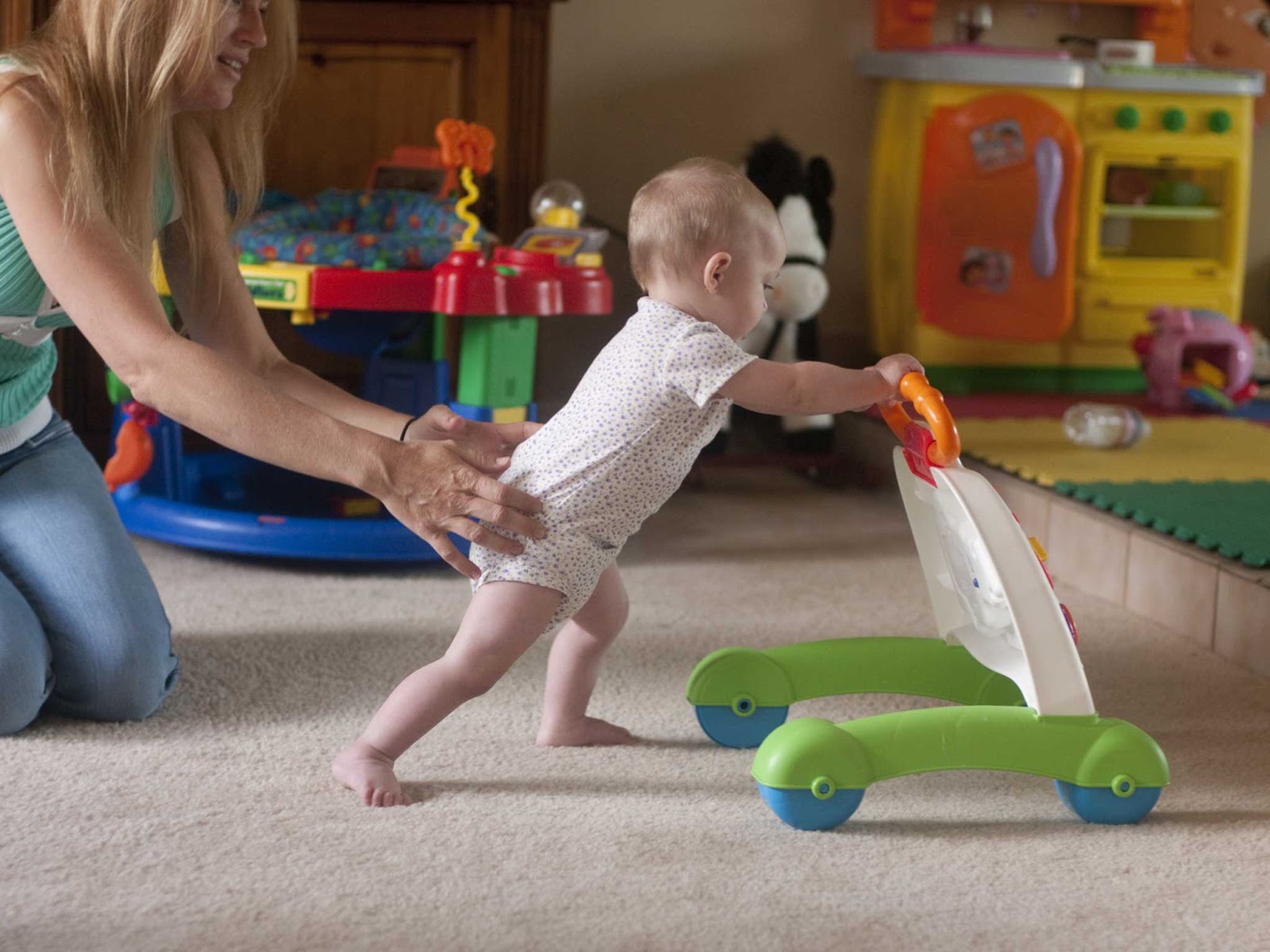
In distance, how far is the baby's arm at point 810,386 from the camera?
1.25 m

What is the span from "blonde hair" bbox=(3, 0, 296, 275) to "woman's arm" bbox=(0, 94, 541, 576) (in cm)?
A: 2

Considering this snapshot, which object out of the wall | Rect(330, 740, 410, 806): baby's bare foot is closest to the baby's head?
Rect(330, 740, 410, 806): baby's bare foot

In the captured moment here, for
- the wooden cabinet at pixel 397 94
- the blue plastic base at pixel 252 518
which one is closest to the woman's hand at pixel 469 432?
the blue plastic base at pixel 252 518

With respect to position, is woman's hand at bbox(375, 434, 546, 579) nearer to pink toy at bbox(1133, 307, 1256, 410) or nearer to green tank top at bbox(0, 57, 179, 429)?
green tank top at bbox(0, 57, 179, 429)

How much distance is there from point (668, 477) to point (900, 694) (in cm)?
44

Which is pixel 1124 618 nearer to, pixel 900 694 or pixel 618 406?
pixel 900 694

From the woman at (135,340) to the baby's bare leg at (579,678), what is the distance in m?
0.17

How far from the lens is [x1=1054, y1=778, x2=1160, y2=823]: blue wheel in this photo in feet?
4.05

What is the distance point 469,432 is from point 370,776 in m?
0.33

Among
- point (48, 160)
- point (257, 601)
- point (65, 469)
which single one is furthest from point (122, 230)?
point (257, 601)

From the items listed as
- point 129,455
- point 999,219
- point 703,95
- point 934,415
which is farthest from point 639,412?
point 703,95

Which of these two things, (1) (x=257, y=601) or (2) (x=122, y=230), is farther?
(1) (x=257, y=601)

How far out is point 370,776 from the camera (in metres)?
1.26

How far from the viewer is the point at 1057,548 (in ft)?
7.09
